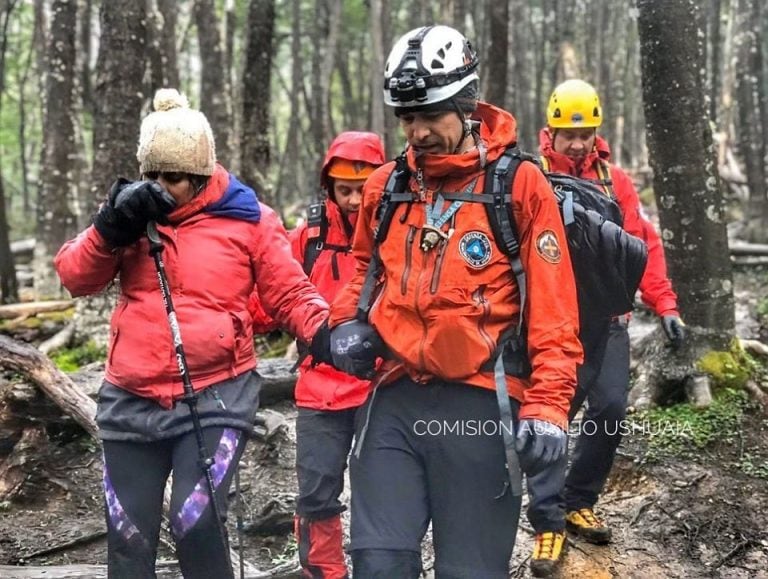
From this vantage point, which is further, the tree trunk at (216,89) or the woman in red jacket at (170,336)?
the tree trunk at (216,89)

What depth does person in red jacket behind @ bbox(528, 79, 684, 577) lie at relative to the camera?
489 centimetres

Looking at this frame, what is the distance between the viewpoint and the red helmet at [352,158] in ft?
14.8

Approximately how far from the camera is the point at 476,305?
9.62 feet

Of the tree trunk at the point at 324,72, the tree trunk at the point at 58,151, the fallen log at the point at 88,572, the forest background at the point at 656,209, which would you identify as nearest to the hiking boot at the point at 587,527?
the forest background at the point at 656,209

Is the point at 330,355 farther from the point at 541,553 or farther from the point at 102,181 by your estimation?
the point at 102,181

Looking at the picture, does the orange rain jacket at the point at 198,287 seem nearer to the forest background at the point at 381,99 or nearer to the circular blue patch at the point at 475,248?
the circular blue patch at the point at 475,248

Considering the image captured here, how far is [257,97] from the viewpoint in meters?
11.5

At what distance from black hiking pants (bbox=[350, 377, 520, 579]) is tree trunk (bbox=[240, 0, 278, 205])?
28.4 ft

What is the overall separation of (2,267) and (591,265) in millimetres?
9501

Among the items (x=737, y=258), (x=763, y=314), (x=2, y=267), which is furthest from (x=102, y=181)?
(x=737, y=258)

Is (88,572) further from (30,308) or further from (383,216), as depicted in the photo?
(30,308)

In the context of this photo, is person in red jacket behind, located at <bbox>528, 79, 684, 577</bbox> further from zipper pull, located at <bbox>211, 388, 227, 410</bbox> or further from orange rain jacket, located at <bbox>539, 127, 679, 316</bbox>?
zipper pull, located at <bbox>211, 388, 227, 410</bbox>

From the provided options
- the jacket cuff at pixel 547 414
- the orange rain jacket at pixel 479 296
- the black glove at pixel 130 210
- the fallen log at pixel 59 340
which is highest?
the black glove at pixel 130 210

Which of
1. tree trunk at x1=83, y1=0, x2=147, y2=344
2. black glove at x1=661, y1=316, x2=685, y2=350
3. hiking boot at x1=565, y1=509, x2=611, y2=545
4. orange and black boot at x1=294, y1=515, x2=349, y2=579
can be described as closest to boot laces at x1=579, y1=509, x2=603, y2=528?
hiking boot at x1=565, y1=509, x2=611, y2=545
